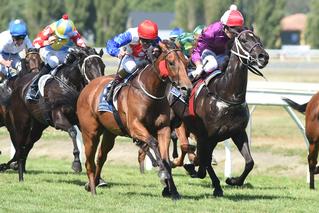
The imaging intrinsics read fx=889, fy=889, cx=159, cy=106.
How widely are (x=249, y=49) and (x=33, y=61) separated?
447 centimetres

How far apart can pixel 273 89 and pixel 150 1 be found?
104880 millimetres

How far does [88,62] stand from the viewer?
439 inches

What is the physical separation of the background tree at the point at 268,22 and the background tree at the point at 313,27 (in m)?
2.52

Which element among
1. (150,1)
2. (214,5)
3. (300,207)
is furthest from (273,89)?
(150,1)

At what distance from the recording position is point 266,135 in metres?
17.0

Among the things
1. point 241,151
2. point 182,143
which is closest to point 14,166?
point 182,143

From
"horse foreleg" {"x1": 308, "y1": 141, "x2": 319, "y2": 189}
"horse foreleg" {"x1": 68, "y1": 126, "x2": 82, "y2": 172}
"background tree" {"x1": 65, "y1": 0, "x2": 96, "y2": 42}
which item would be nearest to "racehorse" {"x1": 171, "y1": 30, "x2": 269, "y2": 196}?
"horse foreleg" {"x1": 68, "y1": 126, "x2": 82, "y2": 172}

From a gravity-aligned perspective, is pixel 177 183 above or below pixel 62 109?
below

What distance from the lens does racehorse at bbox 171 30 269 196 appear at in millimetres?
9172

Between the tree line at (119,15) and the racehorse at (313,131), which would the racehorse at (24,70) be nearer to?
the racehorse at (313,131)

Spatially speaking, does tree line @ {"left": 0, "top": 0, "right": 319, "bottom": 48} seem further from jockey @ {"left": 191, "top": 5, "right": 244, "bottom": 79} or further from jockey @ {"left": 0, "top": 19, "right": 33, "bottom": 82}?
jockey @ {"left": 191, "top": 5, "right": 244, "bottom": 79}

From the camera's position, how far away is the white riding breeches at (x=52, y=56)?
11938 mm

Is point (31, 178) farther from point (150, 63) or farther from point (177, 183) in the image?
point (150, 63)

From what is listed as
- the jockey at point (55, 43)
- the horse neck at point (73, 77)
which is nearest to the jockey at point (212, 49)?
the horse neck at point (73, 77)
